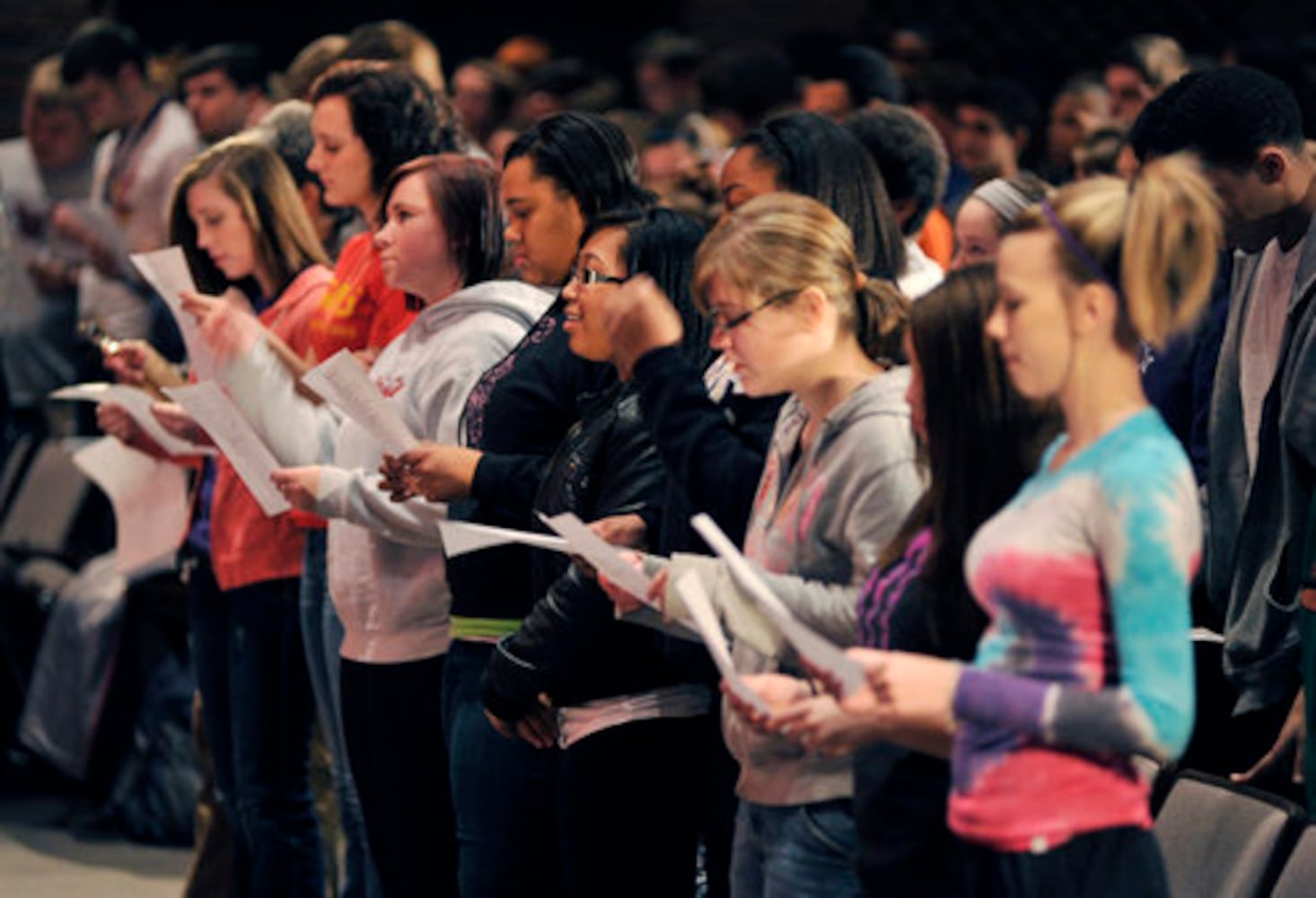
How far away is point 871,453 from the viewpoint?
2621mm

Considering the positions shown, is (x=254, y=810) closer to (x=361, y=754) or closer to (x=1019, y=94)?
(x=361, y=754)

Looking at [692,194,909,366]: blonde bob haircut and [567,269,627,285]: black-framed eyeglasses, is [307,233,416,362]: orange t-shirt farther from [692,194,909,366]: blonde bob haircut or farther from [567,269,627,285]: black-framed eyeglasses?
[692,194,909,366]: blonde bob haircut

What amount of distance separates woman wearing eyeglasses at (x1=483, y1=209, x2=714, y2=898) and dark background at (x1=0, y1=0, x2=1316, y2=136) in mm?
Answer: 4728

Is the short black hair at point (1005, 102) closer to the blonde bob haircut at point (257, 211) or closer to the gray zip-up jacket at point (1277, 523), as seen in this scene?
the blonde bob haircut at point (257, 211)

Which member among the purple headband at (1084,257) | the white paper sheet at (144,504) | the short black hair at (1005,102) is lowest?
the white paper sheet at (144,504)

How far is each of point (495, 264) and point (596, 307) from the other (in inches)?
31.6

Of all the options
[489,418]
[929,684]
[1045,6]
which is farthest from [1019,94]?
[929,684]

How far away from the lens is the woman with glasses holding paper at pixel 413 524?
12.2ft

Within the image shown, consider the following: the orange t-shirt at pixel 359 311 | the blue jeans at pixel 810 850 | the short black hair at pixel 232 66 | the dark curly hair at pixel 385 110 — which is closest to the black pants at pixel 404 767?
the orange t-shirt at pixel 359 311

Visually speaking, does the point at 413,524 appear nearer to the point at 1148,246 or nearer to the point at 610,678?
the point at 610,678

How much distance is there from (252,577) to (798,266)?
6.03ft

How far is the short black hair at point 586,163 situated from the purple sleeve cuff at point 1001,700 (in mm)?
1463

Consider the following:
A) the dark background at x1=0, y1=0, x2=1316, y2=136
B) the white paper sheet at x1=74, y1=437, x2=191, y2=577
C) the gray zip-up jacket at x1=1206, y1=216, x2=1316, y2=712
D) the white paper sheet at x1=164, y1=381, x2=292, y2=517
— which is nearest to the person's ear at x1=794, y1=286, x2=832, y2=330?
the gray zip-up jacket at x1=1206, y1=216, x2=1316, y2=712

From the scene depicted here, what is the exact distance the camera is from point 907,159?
170 inches
